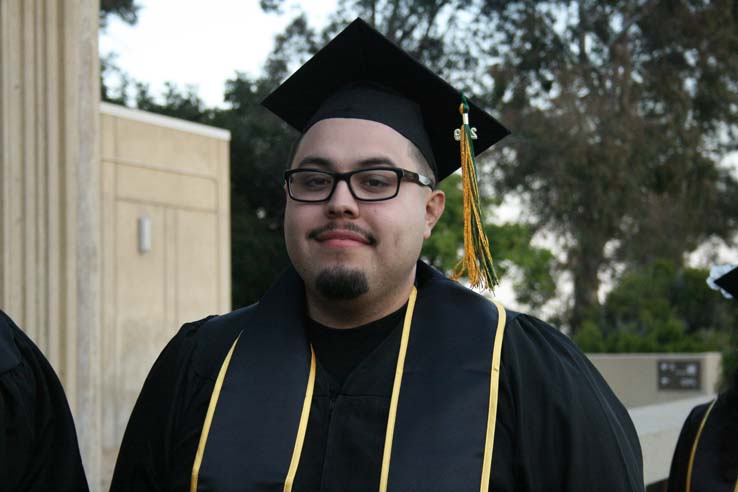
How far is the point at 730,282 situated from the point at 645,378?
37.6 feet

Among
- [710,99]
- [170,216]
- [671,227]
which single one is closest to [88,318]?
[170,216]

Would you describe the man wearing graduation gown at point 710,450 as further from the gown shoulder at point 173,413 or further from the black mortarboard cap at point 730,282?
the gown shoulder at point 173,413

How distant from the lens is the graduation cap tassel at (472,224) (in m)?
2.87

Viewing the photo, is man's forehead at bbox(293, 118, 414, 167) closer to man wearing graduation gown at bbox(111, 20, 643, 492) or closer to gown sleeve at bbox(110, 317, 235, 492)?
man wearing graduation gown at bbox(111, 20, 643, 492)

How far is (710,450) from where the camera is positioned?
146 inches

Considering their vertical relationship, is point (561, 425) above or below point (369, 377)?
below

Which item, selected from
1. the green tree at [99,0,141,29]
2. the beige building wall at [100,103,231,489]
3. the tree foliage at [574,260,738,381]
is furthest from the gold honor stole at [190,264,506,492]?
the green tree at [99,0,141,29]

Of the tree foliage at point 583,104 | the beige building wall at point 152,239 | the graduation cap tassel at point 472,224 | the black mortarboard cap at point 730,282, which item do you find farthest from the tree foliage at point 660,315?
the graduation cap tassel at point 472,224

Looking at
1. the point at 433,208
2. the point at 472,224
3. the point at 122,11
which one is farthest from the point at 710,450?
the point at 122,11

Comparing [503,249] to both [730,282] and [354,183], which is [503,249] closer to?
[730,282]

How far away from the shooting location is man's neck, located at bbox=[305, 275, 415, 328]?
2572 mm

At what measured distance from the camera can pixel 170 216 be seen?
48.3 ft

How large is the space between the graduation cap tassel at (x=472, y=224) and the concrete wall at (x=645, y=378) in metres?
12.4

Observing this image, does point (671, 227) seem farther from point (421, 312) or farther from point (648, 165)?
point (421, 312)
